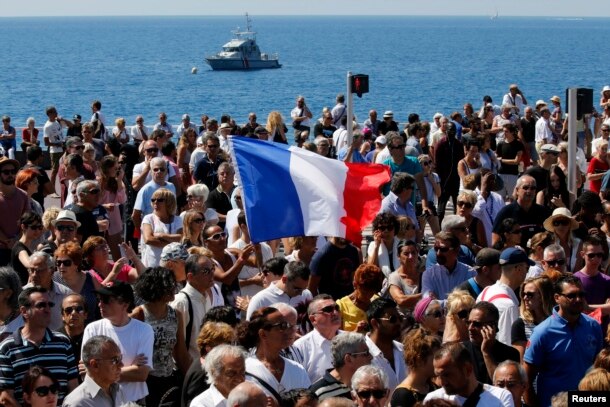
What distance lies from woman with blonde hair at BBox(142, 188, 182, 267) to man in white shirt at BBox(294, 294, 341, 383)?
3.53 meters

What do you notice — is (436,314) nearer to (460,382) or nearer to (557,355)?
(557,355)

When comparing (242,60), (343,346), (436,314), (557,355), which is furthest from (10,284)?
(242,60)

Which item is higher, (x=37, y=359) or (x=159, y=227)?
(x=37, y=359)

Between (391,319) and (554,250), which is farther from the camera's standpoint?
(554,250)

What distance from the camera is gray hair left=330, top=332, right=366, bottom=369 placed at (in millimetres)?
7320

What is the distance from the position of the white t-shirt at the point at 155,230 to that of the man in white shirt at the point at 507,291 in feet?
11.9

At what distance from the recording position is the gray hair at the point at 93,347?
7.04 m

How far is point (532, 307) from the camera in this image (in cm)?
852

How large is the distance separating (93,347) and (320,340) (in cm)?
170

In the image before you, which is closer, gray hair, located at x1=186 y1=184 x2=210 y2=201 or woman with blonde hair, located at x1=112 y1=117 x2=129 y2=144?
gray hair, located at x1=186 y1=184 x2=210 y2=201

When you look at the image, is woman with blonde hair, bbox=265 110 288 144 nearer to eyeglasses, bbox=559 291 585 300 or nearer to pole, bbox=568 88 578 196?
pole, bbox=568 88 578 196

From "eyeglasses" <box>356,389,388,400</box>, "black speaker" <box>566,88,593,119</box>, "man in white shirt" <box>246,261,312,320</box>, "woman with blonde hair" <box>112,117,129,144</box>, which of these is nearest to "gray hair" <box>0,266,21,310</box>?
"man in white shirt" <box>246,261,312,320</box>

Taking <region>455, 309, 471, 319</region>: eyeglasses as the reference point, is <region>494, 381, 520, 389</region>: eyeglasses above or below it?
below

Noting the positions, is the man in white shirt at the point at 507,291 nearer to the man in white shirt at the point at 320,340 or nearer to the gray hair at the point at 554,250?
the gray hair at the point at 554,250
